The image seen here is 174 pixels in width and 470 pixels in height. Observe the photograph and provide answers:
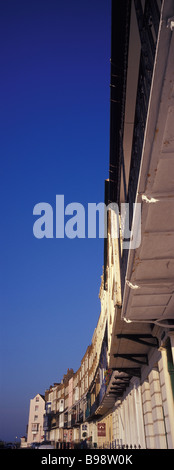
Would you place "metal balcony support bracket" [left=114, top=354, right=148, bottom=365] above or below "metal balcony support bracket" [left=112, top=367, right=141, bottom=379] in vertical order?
above

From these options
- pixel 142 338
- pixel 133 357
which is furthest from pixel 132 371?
pixel 142 338

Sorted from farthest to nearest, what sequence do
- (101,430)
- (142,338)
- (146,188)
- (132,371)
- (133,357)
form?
(101,430) < (132,371) < (133,357) < (142,338) < (146,188)

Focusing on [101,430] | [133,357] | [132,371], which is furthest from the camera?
[101,430]

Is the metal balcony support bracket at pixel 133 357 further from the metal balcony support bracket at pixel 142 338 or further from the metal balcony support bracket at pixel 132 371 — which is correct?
the metal balcony support bracket at pixel 142 338

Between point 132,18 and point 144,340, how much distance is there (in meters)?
8.69

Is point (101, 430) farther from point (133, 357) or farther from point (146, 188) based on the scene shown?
point (146, 188)

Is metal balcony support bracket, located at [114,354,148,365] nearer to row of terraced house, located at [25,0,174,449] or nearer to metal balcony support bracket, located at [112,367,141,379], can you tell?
row of terraced house, located at [25,0,174,449]

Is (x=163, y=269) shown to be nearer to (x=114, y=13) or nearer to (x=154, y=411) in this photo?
(x=114, y=13)

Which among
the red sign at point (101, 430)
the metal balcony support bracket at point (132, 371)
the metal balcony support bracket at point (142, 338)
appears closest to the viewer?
the metal balcony support bracket at point (142, 338)

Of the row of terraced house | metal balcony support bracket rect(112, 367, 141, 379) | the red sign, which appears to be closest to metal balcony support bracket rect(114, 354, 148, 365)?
the row of terraced house

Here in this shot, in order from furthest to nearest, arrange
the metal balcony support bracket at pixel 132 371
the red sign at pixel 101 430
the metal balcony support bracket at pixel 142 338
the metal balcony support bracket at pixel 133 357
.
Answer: the red sign at pixel 101 430
the metal balcony support bracket at pixel 132 371
the metal balcony support bracket at pixel 133 357
the metal balcony support bracket at pixel 142 338

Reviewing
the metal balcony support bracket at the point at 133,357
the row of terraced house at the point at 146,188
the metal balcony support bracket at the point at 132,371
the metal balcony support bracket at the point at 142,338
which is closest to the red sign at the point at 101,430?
the row of terraced house at the point at 146,188

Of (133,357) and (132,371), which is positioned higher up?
(133,357)
